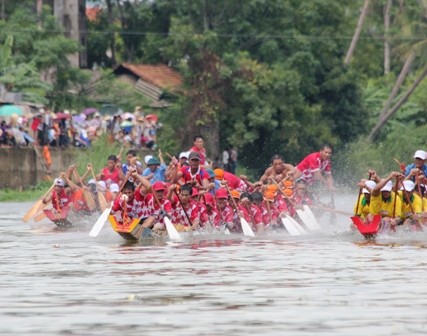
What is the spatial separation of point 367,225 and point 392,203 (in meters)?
0.48

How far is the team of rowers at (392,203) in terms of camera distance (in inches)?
836

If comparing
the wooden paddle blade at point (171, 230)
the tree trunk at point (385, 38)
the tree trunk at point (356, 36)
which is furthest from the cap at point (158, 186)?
the tree trunk at point (385, 38)

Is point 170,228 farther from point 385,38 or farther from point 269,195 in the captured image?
point 385,38

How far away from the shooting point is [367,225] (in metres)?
21.3

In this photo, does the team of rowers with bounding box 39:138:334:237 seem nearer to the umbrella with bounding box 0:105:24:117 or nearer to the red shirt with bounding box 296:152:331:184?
the red shirt with bounding box 296:152:331:184

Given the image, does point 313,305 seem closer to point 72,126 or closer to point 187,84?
point 72,126

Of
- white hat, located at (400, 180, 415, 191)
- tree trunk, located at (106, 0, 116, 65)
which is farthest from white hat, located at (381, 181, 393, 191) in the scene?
tree trunk, located at (106, 0, 116, 65)

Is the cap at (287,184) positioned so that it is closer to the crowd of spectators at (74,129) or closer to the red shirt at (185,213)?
the red shirt at (185,213)

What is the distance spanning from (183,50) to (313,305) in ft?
109

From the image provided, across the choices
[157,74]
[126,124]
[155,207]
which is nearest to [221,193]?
[155,207]

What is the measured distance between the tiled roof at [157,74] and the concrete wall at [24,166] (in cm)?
1285

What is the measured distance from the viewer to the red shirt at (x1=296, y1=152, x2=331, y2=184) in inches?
1020

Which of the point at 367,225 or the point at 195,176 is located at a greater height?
the point at 195,176

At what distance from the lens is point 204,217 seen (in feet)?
74.3
